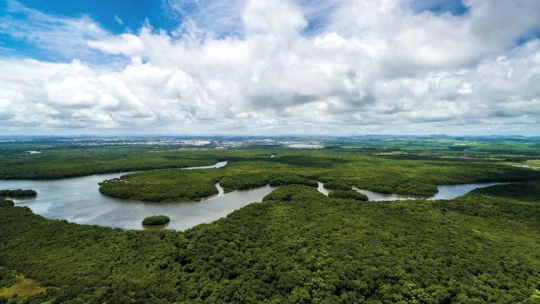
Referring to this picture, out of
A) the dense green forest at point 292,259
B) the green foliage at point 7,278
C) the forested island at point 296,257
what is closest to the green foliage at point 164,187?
the forested island at point 296,257

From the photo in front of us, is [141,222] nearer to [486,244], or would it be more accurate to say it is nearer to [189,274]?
[189,274]

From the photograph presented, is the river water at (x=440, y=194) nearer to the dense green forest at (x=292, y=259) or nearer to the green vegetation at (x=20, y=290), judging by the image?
the dense green forest at (x=292, y=259)

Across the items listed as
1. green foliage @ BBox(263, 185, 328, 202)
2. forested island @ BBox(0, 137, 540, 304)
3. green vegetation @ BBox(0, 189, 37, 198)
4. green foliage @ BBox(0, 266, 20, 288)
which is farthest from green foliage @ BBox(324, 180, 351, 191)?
green vegetation @ BBox(0, 189, 37, 198)

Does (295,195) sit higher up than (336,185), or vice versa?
(295,195)

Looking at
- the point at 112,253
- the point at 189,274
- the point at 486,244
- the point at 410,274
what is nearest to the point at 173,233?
the point at 112,253

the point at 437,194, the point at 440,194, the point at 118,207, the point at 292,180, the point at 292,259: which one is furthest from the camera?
the point at 292,180

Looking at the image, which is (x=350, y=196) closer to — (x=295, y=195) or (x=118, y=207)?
(x=295, y=195)

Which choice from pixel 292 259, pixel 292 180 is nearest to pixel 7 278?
pixel 292 259
